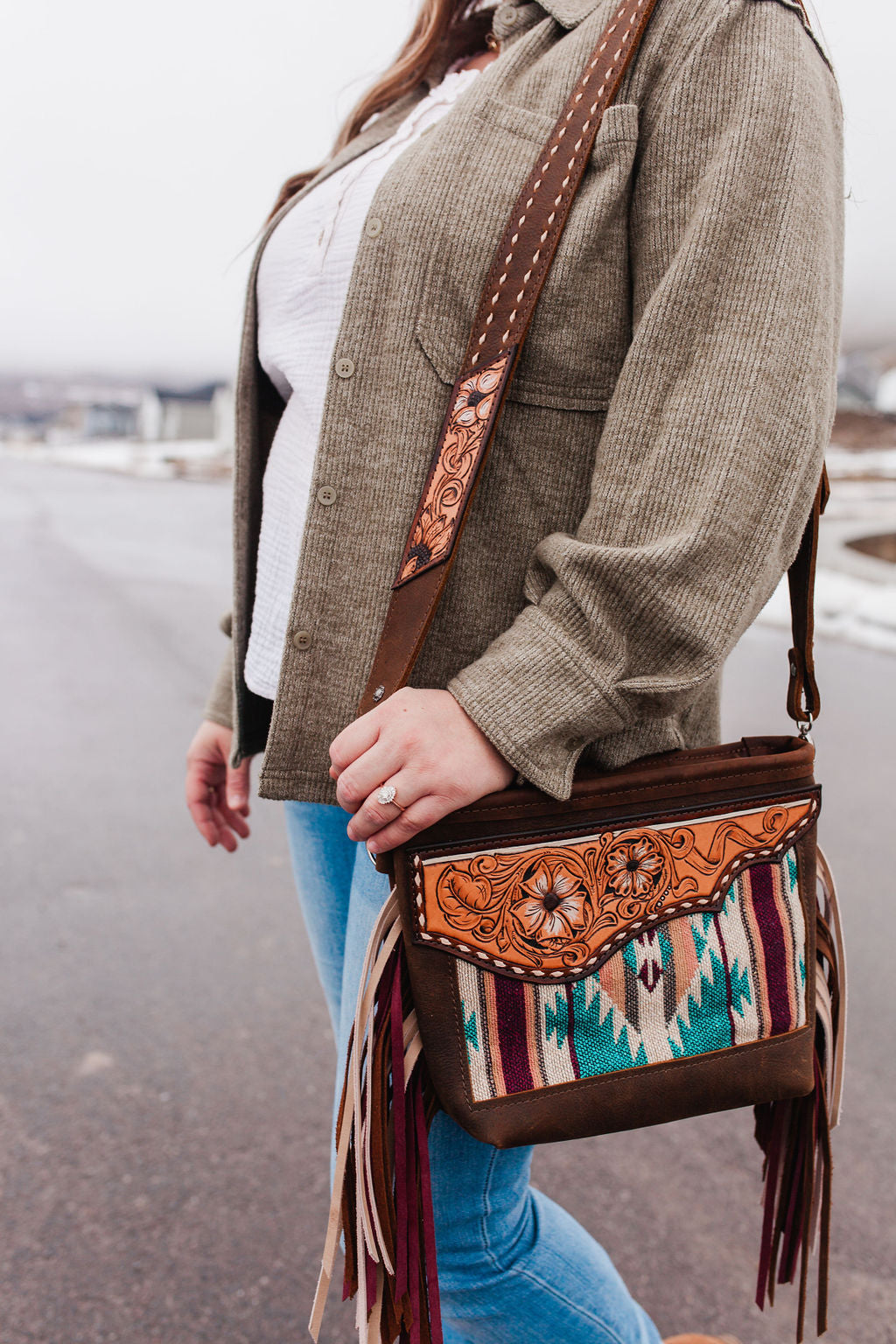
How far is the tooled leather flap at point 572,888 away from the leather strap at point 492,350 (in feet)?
0.56

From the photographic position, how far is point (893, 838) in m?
3.43

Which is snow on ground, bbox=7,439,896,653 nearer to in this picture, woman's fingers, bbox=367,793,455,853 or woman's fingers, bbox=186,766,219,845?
woman's fingers, bbox=186,766,219,845

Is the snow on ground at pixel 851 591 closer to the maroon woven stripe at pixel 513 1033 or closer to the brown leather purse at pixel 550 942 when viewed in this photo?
the brown leather purse at pixel 550 942

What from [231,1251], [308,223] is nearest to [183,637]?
[231,1251]

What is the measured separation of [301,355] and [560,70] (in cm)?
37

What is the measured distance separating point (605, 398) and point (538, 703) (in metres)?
0.31

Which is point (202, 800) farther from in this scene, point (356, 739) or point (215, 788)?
point (356, 739)

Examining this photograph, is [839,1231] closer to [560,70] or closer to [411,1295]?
[411,1295]

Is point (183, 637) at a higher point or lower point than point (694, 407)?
lower

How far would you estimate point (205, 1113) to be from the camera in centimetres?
197

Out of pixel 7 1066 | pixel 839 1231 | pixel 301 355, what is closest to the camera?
pixel 301 355

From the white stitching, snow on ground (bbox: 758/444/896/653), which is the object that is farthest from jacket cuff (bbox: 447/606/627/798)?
snow on ground (bbox: 758/444/896/653)

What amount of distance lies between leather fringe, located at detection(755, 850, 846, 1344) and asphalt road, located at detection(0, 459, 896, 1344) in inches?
28.1

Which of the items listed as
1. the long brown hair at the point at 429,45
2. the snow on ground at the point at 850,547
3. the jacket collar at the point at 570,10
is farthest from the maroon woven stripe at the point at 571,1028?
the snow on ground at the point at 850,547
